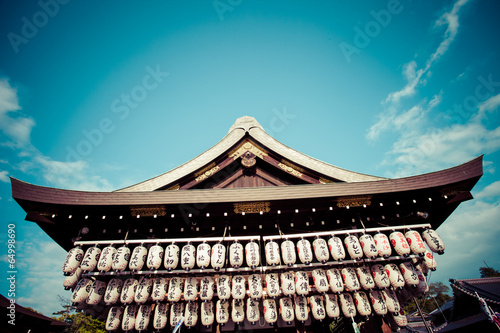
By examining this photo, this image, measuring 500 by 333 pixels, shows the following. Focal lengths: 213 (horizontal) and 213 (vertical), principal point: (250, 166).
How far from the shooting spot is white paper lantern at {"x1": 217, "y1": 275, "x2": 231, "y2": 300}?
222 inches

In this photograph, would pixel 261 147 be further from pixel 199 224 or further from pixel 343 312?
pixel 343 312

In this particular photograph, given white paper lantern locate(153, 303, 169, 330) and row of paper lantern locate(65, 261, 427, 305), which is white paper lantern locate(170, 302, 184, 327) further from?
row of paper lantern locate(65, 261, 427, 305)

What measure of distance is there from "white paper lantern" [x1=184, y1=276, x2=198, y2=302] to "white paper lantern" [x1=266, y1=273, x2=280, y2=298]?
77.3 inches

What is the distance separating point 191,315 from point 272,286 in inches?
91.5

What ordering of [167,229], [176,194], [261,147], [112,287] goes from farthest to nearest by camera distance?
[261,147] < [167,229] < [176,194] < [112,287]

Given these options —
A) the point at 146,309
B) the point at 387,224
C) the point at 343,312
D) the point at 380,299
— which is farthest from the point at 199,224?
the point at 387,224

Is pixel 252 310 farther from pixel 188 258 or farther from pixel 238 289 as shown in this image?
pixel 188 258

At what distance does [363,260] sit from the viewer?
5996mm

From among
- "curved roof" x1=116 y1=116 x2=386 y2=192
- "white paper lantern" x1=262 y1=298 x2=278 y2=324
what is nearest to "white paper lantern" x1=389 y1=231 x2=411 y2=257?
"curved roof" x1=116 y1=116 x2=386 y2=192

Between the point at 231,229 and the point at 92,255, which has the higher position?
the point at 231,229

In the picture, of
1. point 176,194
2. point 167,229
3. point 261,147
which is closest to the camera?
point 176,194

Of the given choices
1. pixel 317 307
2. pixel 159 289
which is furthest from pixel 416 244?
pixel 159 289

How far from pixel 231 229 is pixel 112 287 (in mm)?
3618

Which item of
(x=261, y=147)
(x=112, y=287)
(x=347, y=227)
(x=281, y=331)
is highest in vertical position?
(x=261, y=147)
